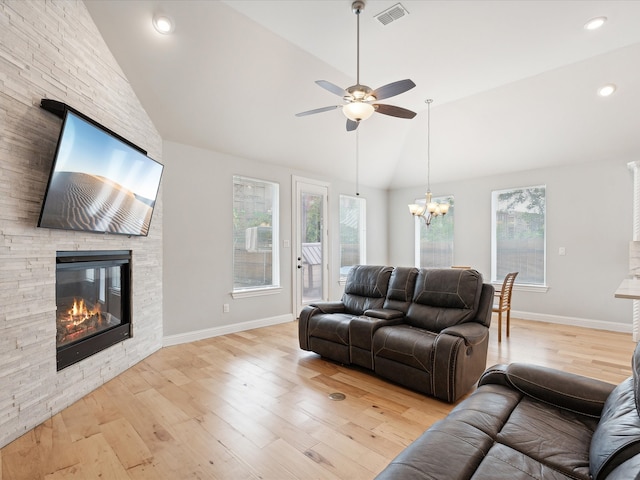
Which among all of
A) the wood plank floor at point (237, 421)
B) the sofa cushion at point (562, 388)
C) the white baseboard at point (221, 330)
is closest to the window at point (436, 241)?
the wood plank floor at point (237, 421)

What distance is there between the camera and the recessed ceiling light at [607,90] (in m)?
4.06

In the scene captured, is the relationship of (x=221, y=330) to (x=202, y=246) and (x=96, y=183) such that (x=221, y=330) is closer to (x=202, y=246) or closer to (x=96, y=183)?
(x=202, y=246)

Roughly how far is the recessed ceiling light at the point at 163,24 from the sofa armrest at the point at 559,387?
12.5 ft

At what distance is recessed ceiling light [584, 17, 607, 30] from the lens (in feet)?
10.4

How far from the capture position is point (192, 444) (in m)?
2.09

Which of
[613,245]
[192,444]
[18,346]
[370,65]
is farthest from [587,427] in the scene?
[613,245]

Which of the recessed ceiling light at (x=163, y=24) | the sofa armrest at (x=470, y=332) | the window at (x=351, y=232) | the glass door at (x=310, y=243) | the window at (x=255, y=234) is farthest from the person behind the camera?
the window at (x=351, y=232)

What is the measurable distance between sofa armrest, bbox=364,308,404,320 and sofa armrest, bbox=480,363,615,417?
4.68 ft

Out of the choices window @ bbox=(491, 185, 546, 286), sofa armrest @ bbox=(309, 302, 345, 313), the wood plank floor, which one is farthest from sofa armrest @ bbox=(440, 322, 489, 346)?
window @ bbox=(491, 185, 546, 286)

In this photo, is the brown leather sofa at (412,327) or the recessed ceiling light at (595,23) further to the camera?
the recessed ceiling light at (595,23)

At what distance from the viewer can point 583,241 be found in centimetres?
509

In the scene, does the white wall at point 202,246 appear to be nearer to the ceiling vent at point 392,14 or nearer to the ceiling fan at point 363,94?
the ceiling fan at point 363,94

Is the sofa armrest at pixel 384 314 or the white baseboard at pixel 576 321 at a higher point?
the sofa armrest at pixel 384 314

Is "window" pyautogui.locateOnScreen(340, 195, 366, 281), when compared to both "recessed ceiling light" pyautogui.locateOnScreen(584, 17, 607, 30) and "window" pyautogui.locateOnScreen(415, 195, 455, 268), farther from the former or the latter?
"recessed ceiling light" pyautogui.locateOnScreen(584, 17, 607, 30)
